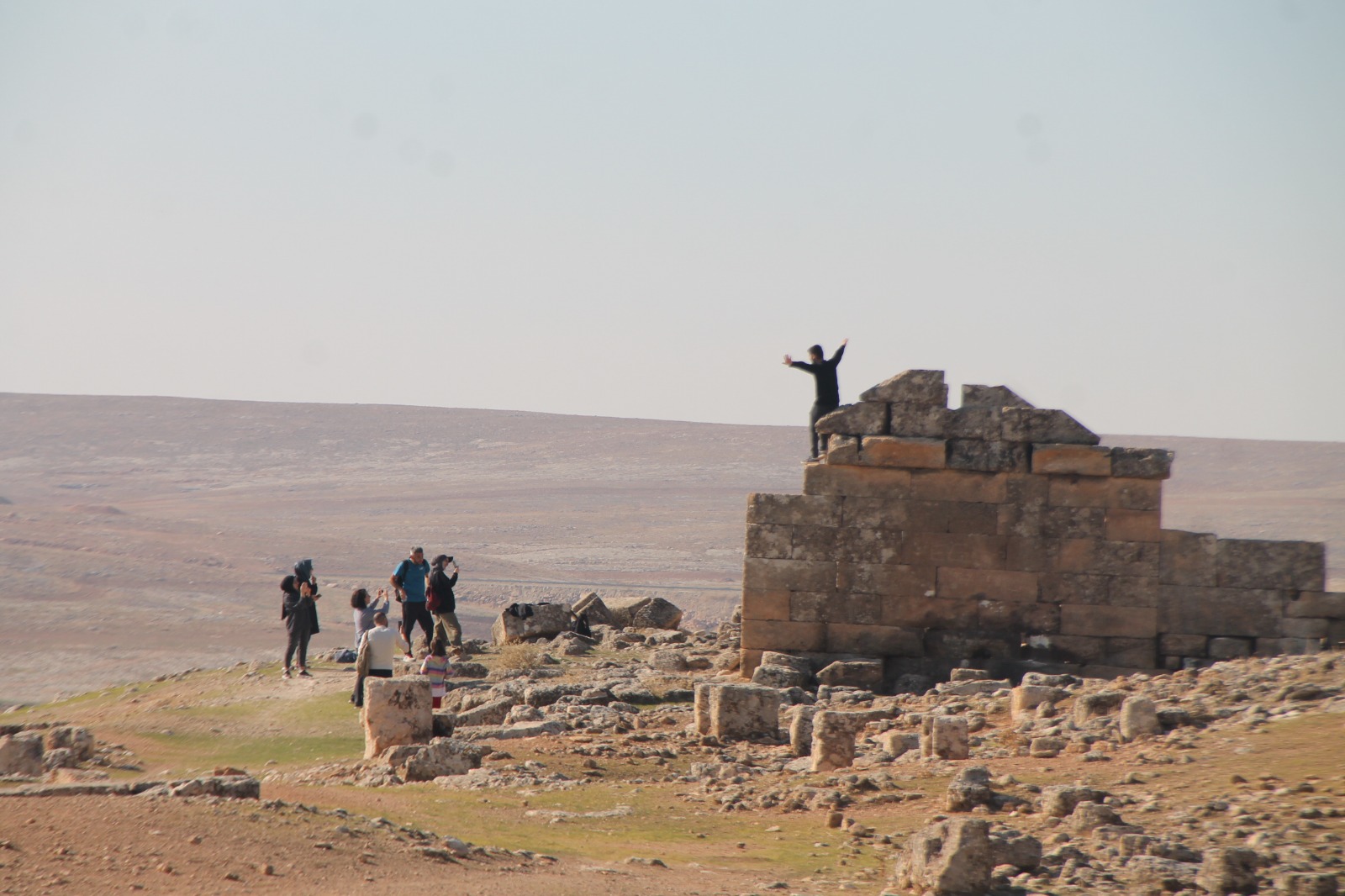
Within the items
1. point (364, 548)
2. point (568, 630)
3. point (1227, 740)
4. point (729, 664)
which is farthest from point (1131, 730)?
point (364, 548)

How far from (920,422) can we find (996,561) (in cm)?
134

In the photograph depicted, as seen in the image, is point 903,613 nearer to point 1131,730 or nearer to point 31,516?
point 1131,730

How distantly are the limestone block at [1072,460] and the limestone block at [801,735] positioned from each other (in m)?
3.51

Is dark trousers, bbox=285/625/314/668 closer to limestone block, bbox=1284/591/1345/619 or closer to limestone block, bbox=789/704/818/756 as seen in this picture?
limestone block, bbox=789/704/818/756

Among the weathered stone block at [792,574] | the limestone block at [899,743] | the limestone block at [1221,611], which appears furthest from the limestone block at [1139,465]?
the limestone block at [899,743]

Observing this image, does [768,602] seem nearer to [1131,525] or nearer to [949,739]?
[1131,525]

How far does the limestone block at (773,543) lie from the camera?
12695 millimetres

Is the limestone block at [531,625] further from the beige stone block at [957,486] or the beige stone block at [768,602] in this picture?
the beige stone block at [957,486]

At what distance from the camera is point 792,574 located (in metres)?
12.7

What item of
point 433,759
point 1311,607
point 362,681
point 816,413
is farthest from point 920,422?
point 433,759

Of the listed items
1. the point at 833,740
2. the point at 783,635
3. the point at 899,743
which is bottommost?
the point at 899,743

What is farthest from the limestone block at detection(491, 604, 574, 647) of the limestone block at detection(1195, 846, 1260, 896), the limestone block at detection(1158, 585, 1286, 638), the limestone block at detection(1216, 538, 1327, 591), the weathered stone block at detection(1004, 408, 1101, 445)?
the limestone block at detection(1195, 846, 1260, 896)

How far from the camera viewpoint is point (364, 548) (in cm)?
5978

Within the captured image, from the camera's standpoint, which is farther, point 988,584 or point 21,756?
point 988,584
